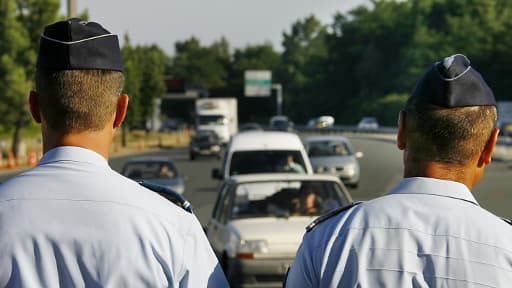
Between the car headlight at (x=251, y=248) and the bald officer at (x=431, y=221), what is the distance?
25.4 feet

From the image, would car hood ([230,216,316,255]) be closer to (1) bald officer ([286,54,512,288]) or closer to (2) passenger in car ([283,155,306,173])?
(2) passenger in car ([283,155,306,173])

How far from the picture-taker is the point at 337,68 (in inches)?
5020

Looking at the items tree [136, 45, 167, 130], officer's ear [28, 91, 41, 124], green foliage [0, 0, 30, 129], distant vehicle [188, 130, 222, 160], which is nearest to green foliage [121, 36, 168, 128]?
tree [136, 45, 167, 130]

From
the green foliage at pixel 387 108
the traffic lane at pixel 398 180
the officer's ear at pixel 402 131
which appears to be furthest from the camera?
the green foliage at pixel 387 108

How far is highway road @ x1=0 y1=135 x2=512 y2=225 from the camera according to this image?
24.3m

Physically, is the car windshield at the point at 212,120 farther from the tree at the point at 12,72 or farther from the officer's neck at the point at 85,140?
the officer's neck at the point at 85,140

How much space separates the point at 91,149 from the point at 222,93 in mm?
152891

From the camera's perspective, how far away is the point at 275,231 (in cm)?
1117

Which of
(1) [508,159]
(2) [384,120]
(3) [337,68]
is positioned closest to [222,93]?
(3) [337,68]

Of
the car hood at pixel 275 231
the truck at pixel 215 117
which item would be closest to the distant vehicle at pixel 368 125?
the truck at pixel 215 117

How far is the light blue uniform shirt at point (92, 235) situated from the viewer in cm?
292

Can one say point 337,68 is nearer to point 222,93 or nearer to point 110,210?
point 222,93

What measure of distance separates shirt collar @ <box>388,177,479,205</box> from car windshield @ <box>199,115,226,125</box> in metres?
61.8

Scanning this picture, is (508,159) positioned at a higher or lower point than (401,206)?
lower
